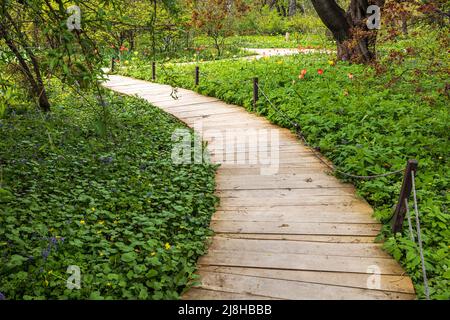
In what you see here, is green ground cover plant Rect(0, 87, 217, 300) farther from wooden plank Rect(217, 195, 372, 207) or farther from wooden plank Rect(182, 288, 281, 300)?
wooden plank Rect(217, 195, 372, 207)

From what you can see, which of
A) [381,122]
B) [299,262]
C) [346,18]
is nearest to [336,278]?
[299,262]

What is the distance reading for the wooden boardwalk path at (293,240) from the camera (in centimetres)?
418

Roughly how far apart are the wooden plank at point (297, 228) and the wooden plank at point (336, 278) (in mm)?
958

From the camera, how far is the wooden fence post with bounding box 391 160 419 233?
15.5ft

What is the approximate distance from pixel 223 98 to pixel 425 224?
30.1ft

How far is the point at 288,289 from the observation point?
414 cm

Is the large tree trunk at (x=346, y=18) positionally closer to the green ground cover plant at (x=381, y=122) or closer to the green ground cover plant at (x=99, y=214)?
the green ground cover plant at (x=381, y=122)

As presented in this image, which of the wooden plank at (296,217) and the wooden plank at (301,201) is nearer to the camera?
the wooden plank at (296,217)

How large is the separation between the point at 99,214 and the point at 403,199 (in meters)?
3.87

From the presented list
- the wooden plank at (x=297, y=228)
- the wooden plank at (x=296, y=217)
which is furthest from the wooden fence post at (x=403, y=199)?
the wooden plank at (x=296, y=217)

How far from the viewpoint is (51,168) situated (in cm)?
677

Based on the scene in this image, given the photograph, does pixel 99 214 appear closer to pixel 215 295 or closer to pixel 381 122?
pixel 215 295

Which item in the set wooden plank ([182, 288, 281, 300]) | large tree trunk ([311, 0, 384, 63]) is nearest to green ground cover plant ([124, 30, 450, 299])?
large tree trunk ([311, 0, 384, 63])

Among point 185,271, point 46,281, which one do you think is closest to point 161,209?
point 185,271
